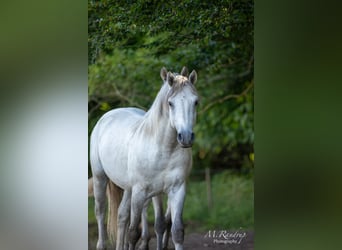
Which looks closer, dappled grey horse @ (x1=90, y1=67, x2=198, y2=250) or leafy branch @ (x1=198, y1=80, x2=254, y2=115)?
dappled grey horse @ (x1=90, y1=67, x2=198, y2=250)

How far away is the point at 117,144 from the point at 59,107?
42 centimetres

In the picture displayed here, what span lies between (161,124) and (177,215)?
54 cm

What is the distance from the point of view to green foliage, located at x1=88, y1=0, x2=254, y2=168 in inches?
95.6

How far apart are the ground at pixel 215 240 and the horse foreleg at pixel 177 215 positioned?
0.25 feet

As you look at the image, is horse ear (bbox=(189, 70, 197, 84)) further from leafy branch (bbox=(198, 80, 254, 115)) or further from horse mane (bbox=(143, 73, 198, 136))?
leafy branch (bbox=(198, 80, 254, 115))

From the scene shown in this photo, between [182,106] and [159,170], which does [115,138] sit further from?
[182,106]

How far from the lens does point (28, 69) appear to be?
97.0 inches

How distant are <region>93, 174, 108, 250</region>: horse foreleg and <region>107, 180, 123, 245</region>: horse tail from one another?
0.03 metres

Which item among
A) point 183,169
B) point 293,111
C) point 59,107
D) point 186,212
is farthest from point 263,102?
point 59,107

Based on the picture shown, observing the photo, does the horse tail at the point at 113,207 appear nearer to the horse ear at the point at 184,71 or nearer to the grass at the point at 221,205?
the grass at the point at 221,205

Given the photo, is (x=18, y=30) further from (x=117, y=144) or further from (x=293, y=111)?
(x=293, y=111)

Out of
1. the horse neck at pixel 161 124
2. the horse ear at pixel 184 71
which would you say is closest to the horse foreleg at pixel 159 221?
the horse neck at pixel 161 124

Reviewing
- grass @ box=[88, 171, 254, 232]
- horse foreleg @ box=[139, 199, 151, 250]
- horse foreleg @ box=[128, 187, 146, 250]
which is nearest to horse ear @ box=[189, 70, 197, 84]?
grass @ box=[88, 171, 254, 232]

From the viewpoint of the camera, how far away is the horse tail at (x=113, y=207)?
2404 mm
